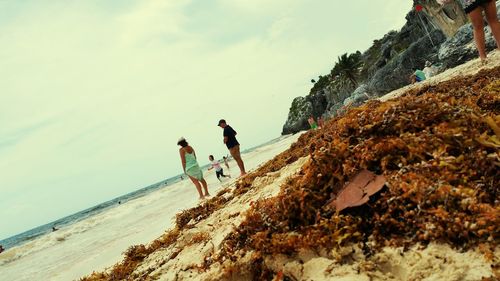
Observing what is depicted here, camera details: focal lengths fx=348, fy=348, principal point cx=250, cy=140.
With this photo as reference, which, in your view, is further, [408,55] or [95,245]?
[408,55]

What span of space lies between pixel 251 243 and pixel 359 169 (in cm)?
114

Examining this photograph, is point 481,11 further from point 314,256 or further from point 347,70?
point 347,70

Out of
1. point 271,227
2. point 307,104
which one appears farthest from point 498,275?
point 307,104

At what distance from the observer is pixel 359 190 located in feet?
9.21

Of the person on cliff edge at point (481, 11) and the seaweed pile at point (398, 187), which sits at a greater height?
the person on cliff edge at point (481, 11)

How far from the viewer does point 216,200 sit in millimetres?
6695

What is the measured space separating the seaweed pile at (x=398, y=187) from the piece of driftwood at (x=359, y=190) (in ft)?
0.16

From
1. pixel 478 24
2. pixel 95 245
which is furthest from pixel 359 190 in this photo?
pixel 95 245

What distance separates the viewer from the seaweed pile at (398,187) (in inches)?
90.2

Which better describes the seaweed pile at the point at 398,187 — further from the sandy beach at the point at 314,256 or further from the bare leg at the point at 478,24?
the bare leg at the point at 478,24

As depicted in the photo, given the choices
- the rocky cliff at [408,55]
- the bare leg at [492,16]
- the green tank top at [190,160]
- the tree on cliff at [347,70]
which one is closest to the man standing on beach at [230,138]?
the green tank top at [190,160]

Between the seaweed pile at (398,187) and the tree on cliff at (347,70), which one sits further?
the tree on cliff at (347,70)

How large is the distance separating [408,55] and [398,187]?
4111cm

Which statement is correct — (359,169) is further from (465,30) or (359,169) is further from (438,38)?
(438,38)
